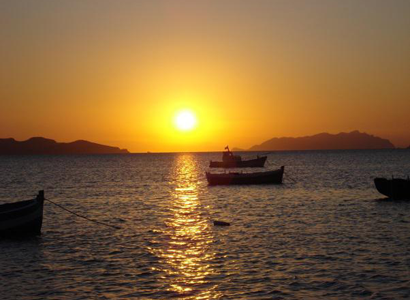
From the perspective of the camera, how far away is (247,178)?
72.4 m

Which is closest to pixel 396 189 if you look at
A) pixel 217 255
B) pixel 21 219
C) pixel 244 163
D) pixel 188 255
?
pixel 217 255

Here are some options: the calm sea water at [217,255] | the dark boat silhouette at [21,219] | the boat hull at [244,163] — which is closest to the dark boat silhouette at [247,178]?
the calm sea water at [217,255]

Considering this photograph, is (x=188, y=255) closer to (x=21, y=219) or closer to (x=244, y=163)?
(x=21, y=219)

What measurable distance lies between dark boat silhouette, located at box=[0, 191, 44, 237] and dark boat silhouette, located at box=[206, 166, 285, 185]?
44.8 meters

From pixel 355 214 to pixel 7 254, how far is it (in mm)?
26225

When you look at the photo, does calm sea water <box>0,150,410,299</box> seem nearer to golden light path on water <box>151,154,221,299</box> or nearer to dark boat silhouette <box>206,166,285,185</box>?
golden light path on water <box>151,154,221,299</box>

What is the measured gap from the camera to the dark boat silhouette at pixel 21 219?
93.9 feet

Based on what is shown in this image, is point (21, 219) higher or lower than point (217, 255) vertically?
higher

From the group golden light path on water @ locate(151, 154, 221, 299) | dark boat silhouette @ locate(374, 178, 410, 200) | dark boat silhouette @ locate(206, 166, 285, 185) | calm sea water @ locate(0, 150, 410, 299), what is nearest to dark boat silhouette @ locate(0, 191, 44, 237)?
calm sea water @ locate(0, 150, 410, 299)

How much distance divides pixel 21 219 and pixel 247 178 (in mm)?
46749

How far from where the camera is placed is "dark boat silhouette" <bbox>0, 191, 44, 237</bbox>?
1127 inches

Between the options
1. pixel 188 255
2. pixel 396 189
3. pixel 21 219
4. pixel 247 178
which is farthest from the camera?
pixel 247 178

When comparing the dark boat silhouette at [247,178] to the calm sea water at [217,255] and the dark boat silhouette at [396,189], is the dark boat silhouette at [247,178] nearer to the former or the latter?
the dark boat silhouette at [396,189]

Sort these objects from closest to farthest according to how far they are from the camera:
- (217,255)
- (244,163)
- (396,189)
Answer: (217,255) < (396,189) < (244,163)
